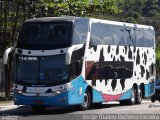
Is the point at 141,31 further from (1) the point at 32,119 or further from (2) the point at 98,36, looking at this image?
(1) the point at 32,119

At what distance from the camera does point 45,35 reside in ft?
70.5

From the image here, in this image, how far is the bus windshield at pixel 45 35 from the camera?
2123cm

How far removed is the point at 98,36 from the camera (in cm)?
2389

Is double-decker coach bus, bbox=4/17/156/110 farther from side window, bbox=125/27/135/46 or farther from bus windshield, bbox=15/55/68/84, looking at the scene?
side window, bbox=125/27/135/46

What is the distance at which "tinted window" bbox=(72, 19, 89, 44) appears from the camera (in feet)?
70.8

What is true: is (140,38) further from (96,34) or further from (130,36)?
(96,34)

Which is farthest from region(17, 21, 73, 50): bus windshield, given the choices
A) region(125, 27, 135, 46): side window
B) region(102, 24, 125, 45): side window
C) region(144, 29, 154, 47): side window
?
region(144, 29, 154, 47): side window

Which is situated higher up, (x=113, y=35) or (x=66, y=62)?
(x=113, y=35)

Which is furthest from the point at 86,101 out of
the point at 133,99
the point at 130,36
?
the point at 133,99

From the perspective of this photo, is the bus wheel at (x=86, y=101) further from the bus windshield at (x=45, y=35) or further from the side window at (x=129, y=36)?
the side window at (x=129, y=36)

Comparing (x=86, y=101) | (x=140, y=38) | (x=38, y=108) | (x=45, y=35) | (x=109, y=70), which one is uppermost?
(x=45, y=35)

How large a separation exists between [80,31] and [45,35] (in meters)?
1.56

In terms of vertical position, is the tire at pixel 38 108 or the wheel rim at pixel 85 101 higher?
the wheel rim at pixel 85 101

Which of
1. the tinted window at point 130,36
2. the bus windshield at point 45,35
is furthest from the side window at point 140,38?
the bus windshield at point 45,35
